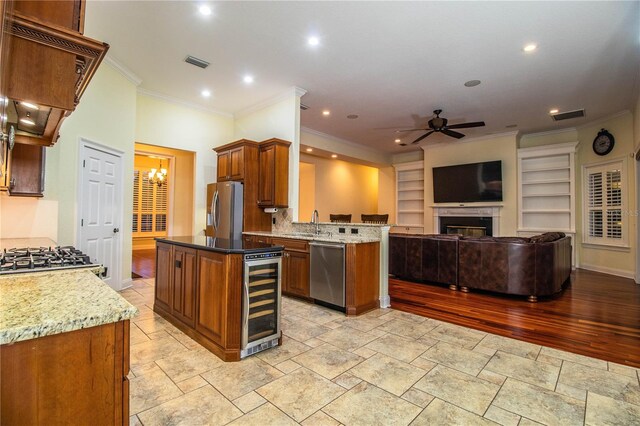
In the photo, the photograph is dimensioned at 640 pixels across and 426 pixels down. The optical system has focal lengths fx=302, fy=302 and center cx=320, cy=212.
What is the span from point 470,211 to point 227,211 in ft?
20.1

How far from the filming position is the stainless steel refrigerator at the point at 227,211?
5.05 m

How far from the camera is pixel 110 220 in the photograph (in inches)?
172

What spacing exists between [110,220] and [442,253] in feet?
17.0

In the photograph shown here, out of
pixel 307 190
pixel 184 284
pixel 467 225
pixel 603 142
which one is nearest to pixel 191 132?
pixel 184 284

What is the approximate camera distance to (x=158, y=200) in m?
10.3

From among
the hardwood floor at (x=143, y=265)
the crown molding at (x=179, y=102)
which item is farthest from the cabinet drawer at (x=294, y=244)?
the crown molding at (x=179, y=102)

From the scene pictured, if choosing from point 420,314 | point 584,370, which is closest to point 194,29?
point 420,314

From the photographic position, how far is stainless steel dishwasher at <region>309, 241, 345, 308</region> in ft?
12.2

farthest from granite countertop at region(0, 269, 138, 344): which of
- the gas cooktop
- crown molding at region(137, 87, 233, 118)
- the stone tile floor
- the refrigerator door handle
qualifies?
crown molding at region(137, 87, 233, 118)

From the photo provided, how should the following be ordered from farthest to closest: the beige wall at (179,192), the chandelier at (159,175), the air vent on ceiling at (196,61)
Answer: the chandelier at (159,175) < the beige wall at (179,192) < the air vent on ceiling at (196,61)

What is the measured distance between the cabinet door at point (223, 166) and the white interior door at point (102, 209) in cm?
160

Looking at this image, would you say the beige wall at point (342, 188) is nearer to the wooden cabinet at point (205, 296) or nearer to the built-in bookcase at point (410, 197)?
the built-in bookcase at point (410, 197)

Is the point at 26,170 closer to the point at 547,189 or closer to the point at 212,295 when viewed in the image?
the point at 212,295

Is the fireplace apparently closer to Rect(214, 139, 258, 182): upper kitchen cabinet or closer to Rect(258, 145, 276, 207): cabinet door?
Rect(258, 145, 276, 207): cabinet door
